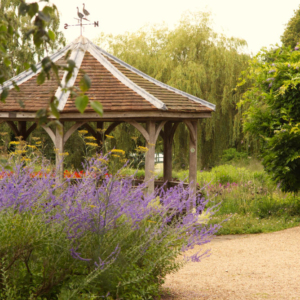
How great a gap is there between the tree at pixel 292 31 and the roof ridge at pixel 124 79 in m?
17.9

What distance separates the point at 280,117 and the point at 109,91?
380 centimetres

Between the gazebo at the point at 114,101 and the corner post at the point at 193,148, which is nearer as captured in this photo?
the gazebo at the point at 114,101

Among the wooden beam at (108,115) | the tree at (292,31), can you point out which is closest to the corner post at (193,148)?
the wooden beam at (108,115)

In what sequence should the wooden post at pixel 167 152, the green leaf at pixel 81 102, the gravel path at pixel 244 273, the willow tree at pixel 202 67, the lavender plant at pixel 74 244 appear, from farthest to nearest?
the willow tree at pixel 202 67 → the wooden post at pixel 167 152 → the gravel path at pixel 244 273 → the lavender plant at pixel 74 244 → the green leaf at pixel 81 102

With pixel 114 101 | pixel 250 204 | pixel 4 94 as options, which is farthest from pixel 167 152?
pixel 4 94

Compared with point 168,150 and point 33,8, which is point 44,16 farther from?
point 168,150

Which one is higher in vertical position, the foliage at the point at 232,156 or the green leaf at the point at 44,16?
the green leaf at the point at 44,16

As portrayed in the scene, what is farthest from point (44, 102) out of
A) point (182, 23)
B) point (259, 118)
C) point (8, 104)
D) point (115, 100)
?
point (182, 23)

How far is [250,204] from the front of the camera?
420 inches

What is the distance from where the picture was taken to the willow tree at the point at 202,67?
16.7 metres

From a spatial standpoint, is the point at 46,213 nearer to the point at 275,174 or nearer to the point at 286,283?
the point at 286,283

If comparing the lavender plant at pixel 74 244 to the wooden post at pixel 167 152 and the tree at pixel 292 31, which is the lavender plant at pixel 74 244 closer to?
the wooden post at pixel 167 152

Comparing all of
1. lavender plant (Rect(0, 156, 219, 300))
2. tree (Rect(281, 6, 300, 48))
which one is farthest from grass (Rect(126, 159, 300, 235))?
tree (Rect(281, 6, 300, 48))

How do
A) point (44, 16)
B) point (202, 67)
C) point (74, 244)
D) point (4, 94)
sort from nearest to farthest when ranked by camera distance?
point (44, 16) → point (4, 94) → point (74, 244) → point (202, 67)
